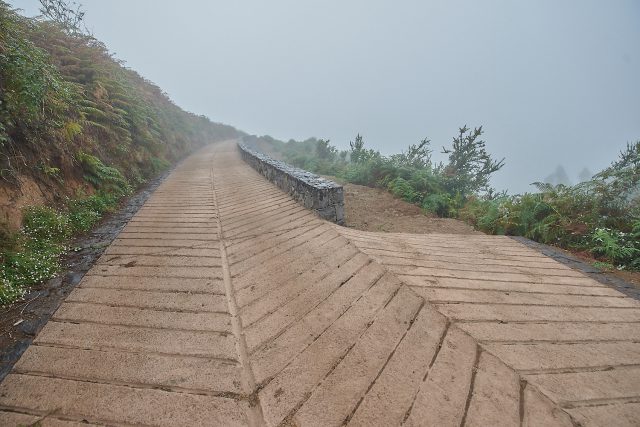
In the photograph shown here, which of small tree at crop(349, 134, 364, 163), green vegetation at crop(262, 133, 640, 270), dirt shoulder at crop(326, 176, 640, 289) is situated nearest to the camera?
green vegetation at crop(262, 133, 640, 270)

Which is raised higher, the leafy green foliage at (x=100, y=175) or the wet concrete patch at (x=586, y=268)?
the wet concrete patch at (x=586, y=268)

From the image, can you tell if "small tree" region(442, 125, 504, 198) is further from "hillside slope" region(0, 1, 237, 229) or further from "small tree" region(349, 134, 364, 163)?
"hillside slope" region(0, 1, 237, 229)

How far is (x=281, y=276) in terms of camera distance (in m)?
3.37

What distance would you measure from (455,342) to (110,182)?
24.8ft

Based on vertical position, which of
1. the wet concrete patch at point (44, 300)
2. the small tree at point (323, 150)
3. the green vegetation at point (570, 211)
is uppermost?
the small tree at point (323, 150)

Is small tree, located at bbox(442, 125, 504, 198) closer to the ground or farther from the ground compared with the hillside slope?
farther from the ground

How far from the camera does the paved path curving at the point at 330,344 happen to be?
5.91 ft

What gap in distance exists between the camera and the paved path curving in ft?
5.91

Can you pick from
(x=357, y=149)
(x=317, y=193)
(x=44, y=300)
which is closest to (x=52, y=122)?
(x=44, y=300)

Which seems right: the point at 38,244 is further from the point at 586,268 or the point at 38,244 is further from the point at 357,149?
the point at 357,149

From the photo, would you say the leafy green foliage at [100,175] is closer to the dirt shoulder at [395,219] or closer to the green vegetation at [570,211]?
the dirt shoulder at [395,219]

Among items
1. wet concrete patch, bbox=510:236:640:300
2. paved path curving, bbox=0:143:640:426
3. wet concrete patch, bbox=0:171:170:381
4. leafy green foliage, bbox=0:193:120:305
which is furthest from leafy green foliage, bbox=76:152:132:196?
wet concrete patch, bbox=510:236:640:300

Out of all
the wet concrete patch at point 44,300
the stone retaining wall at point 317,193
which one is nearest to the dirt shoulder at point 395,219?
the stone retaining wall at point 317,193

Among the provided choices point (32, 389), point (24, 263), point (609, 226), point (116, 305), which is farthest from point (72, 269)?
point (609, 226)
